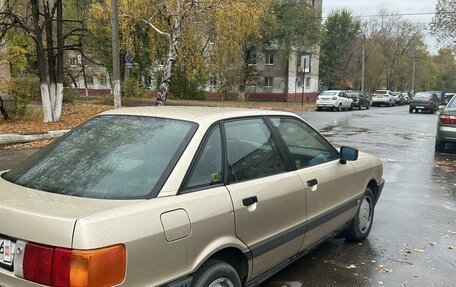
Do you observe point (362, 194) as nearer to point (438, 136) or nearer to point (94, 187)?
point (94, 187)

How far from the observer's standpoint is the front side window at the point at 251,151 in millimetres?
3139

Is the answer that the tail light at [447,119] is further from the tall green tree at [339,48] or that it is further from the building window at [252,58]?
the tall green tree at [339,48]

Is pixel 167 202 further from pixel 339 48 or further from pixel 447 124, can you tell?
pixel 339 48

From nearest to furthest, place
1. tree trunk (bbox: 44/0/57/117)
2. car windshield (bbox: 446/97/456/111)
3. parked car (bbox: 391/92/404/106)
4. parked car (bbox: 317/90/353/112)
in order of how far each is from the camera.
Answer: car windshield (bbox: 446/97/456/111)
tree trunk (bbox: 44/0/57/117)
parked car (bbox: 317/90/353/112)
parked car (bbox: 391/92/404/106)

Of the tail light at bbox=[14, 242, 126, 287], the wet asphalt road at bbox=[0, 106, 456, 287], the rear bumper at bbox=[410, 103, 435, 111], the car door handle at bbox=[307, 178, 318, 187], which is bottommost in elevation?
the wet asphalt road at bbox=[0, 106, 456, 287]

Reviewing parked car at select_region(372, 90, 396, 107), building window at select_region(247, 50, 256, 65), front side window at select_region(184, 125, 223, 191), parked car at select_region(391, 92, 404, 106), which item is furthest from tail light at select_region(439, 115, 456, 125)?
parked car at select_region(391, 92, 404, 106)

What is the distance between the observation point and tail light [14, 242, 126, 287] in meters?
2.12

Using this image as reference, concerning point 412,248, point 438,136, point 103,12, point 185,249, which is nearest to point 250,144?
point 185,249

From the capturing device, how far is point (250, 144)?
337cm

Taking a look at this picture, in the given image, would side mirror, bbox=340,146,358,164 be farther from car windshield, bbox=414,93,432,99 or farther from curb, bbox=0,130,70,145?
car windshield, bbox=414,93,432,99

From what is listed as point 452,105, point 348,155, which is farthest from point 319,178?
point 452,105

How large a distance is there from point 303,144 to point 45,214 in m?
Result: 2.47

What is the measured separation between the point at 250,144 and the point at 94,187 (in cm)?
128

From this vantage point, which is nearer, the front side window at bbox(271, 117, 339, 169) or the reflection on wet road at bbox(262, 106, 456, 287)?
the front side window at bbox(271, 117, 339, 169)
